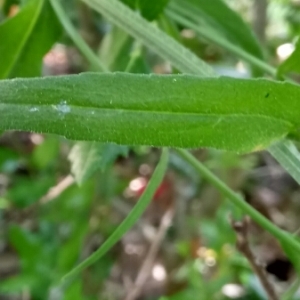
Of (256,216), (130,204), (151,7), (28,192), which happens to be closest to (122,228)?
(256,216)

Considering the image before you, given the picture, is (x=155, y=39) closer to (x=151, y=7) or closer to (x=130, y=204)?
(x=151, y=7)

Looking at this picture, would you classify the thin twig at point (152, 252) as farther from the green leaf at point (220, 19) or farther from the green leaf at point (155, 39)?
the green leaf at point (155, 39)

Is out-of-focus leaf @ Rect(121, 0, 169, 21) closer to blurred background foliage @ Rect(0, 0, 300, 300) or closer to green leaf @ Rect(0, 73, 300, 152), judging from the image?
blurred background foliage @ Rect(0, 0, 300, 300)

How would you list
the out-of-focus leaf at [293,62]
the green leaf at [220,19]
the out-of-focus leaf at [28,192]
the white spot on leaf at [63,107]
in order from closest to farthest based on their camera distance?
1. the white spot on leaf at [63,107]
2. the out-of-focus leaf at [293,62]
3. the green leaf at [220,19]
4. the out-of-focus leaf at [28,192]

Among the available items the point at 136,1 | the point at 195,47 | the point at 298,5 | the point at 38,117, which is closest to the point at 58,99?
the point at 38,117

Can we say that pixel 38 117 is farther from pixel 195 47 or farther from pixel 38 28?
pixel 195 47

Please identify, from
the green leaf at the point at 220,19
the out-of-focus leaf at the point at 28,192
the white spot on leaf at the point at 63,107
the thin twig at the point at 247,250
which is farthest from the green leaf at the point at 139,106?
the out-of-focus leaf at the point at 28,192
